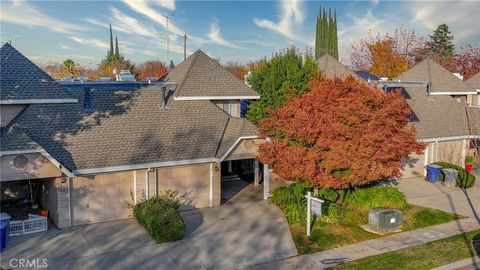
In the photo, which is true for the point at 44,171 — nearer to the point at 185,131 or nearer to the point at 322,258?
the point at 185,131

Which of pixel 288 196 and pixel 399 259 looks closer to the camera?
pixel 399 259

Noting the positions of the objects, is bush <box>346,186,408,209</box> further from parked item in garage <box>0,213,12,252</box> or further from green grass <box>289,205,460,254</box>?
parked item in garage <box>0,213,12,252</box>

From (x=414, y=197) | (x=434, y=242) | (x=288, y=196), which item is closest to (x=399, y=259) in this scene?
(x=434, y=242)

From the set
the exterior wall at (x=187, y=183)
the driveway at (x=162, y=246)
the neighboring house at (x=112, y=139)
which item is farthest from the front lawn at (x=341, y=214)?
the exterior wall at (x=187, y=183)

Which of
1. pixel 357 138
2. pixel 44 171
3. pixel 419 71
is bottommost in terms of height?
pixel 44 171

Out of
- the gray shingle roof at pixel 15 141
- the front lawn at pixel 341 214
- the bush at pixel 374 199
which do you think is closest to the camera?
the gray shingle roof at pixel 15 141

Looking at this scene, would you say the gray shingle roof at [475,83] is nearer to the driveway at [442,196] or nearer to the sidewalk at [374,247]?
the driveway at [442,196]

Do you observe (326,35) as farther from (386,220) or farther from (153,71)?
(386,220)

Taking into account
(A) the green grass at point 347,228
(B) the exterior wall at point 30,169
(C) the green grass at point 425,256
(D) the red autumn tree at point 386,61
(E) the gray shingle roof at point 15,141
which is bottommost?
(C) the green grass at point 425,256
